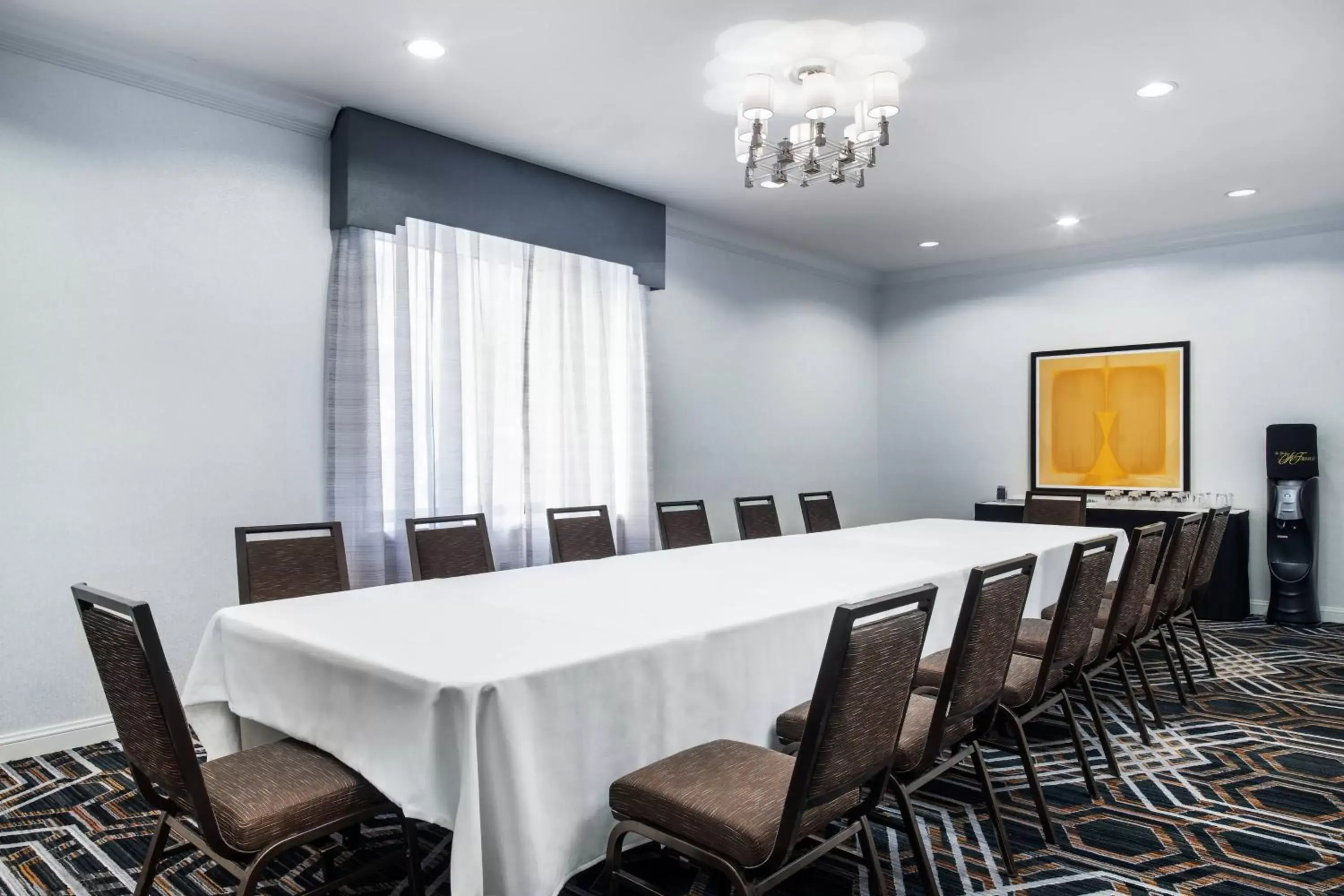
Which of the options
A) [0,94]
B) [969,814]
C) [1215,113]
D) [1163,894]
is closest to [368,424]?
[0,94]

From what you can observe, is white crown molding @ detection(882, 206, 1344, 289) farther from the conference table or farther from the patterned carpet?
the conference table

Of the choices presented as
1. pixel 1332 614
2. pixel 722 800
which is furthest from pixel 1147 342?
pixel 722 800

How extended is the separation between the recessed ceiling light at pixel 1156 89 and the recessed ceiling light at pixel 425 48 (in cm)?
311

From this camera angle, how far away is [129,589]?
143 inches

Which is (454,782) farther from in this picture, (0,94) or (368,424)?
(0,94)

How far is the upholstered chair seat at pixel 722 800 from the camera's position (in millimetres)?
1697

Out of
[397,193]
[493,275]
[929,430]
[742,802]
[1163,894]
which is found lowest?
[1163,894]

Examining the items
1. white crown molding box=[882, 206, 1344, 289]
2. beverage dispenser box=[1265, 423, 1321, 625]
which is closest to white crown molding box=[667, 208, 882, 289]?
white crown molding box=[882, 206, 1344, 289]

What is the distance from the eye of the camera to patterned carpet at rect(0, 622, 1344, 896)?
7.83 ft

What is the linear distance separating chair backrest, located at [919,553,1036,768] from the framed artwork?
17.1 feet

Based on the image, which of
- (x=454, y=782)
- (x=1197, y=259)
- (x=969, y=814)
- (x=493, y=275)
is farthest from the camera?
(x=1197, y=259)

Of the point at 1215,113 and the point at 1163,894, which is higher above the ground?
the point at 1215,113

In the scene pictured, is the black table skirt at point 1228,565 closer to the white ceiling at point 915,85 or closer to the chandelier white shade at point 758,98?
the white ceiling at point 915,85

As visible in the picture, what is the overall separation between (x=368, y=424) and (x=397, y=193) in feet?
3.84
